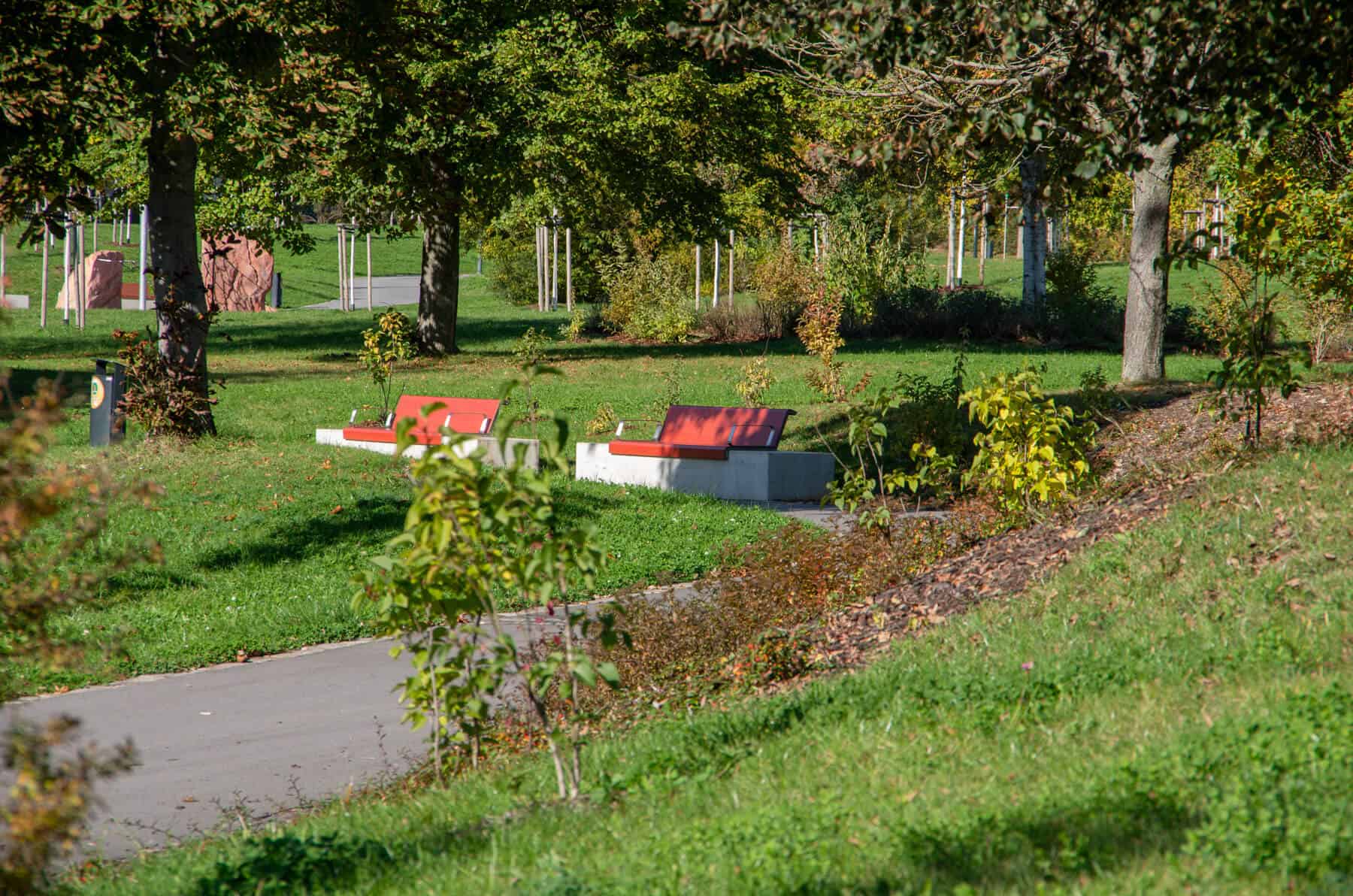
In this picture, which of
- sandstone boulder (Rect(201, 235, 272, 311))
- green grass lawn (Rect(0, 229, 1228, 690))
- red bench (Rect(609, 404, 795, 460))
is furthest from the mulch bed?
sandstone boulder (Rect(201, 235, 272, 311))

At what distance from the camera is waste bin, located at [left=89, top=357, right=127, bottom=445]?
13.3m

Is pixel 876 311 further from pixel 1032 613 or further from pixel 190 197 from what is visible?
pixel 1032 613

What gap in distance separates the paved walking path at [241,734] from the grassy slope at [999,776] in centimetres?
71

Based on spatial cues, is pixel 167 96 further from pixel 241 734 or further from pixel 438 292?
pixel 438 292

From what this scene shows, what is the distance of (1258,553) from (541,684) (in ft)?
11.8

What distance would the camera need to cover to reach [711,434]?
13.6 meters

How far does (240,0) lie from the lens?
10.8 metres

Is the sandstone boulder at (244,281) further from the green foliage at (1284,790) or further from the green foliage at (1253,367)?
the green foliage at (1284,790)

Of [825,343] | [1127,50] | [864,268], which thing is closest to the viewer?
[1127,50]

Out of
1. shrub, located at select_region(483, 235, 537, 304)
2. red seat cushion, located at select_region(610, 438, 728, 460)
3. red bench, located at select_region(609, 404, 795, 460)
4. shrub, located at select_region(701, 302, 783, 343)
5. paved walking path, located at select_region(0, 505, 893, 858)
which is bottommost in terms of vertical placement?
paved walking path, located at select_region(0, 505, 893, 858)

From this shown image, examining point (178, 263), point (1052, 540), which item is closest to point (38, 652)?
point (1052, 540)

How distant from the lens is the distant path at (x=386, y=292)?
4668 cm

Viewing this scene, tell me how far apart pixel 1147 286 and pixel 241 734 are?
564 inches

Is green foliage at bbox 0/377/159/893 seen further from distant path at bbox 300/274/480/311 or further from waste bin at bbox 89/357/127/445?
distant path at bbox 300/274/480/311
